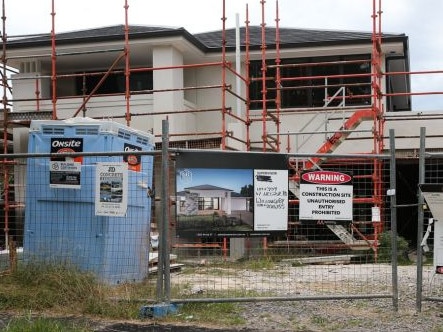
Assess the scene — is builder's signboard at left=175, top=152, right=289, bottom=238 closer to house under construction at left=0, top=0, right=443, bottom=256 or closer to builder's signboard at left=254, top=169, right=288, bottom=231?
builder's signboard at left=254, top=169, right=288, bottom=231

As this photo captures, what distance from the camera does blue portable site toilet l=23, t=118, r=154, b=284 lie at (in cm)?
787

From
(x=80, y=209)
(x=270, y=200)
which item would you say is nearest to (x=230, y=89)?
(x=80, y=209)

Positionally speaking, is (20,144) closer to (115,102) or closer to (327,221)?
(115,102)

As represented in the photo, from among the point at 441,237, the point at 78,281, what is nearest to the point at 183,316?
the point at 78,281

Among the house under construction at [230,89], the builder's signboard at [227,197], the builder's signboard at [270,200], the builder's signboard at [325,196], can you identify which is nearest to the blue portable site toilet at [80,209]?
the builder's signboard at [227,197]

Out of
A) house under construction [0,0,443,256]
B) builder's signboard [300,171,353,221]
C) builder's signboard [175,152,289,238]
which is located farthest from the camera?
house under construction [0,0,443,256]

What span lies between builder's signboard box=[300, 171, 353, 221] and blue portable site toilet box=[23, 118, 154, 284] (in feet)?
7.07

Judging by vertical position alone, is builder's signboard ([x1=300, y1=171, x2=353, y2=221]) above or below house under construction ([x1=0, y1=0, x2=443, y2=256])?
below

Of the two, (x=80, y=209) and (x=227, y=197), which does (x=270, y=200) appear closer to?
(x=227, y=197)

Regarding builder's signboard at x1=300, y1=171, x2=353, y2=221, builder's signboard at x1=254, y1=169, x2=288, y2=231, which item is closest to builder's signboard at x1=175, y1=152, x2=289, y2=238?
builder's signboard at x1=254, y1=169, x2=288, y2=231

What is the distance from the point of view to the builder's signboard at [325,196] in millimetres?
7027

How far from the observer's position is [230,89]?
14.8m

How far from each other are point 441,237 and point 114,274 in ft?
13.5

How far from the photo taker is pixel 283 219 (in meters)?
7.04
